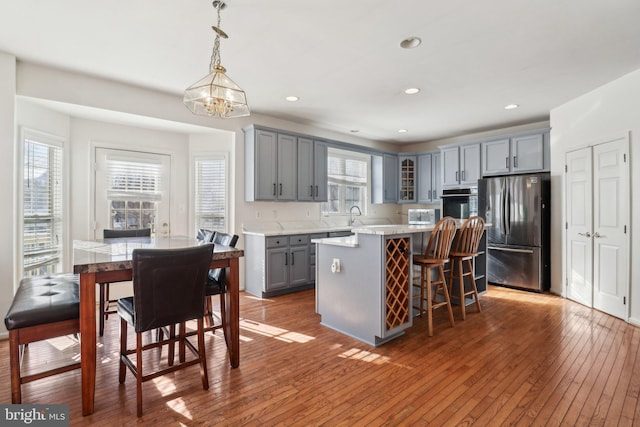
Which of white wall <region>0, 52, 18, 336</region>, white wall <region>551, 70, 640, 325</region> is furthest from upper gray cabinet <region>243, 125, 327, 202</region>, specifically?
white wall <region>551, 70, 640, 325</region>

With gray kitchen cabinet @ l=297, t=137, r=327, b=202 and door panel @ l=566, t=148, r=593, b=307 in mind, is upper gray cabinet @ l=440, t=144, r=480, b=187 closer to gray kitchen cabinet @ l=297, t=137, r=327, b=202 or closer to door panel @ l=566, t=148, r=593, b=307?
door panel @ l=566, t=148, r=593, b=307

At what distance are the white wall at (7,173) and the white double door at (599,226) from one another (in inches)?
239

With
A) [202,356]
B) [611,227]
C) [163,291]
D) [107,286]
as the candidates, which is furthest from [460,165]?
[107,286]

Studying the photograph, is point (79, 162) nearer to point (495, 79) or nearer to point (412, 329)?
point (412, 329)

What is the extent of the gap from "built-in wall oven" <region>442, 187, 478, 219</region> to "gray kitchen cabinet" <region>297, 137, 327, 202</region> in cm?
228

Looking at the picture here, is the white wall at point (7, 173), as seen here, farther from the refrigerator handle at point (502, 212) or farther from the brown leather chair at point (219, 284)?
the refrigerator handle at point (502, 212)

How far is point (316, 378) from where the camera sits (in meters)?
2.32

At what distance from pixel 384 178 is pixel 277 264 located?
10.3 ft

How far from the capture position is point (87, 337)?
6.23 ft

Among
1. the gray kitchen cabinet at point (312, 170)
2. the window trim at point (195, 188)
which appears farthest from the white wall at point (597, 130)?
the window trim at point (195, 188)

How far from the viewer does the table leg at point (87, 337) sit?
187 cm

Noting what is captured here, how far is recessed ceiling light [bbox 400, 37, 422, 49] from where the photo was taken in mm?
2695

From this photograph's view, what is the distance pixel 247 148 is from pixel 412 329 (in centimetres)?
322

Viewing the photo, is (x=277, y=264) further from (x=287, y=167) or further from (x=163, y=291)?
(x=163, y=291)
